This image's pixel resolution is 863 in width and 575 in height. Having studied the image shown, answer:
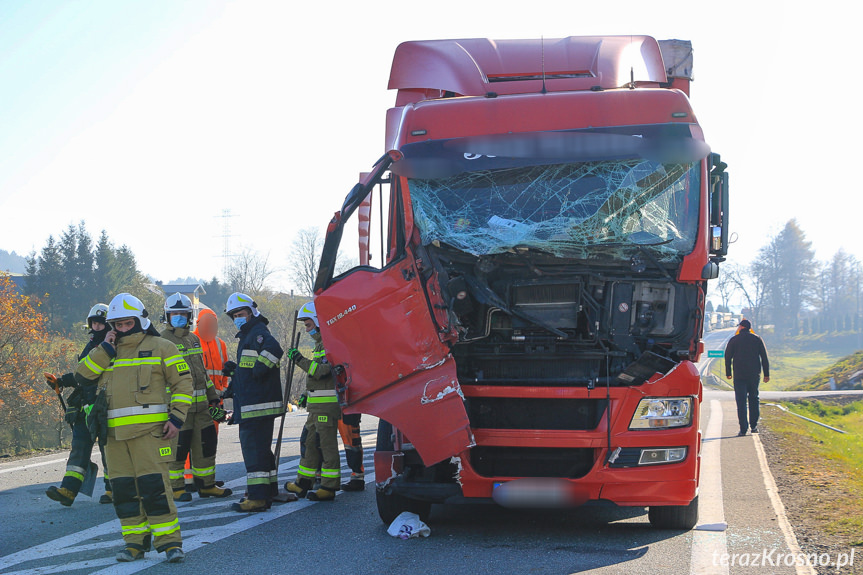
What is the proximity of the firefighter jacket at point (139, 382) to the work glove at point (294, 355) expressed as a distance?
1.52m

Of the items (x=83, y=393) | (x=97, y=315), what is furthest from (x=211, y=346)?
(x=83, y=393)

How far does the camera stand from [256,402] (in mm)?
7016

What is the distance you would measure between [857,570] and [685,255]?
223 centimetres

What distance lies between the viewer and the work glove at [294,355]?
730 cm

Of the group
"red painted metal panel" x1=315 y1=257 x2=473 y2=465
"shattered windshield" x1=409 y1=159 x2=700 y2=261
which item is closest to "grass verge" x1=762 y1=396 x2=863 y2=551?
"shattered windshield" x1=409 y1=159 x2=700 y2=261

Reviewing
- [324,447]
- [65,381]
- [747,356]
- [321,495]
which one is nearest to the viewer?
[65,381]

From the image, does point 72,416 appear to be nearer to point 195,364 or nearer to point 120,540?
point 120,540

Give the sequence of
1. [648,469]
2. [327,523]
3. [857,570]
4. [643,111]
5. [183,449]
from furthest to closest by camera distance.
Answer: [183,449], [327,523], [643,111], [648,469], [857,570]

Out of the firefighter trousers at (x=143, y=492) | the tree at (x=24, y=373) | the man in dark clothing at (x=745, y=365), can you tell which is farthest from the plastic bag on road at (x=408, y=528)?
the tree at (x=24, y=373)

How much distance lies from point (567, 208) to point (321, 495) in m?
3.59

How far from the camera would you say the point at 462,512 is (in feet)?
22.4

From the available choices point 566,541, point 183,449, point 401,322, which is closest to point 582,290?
point 401,322

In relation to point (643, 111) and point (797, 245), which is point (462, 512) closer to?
point (643, 111)

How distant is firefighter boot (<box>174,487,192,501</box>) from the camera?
756 cm
